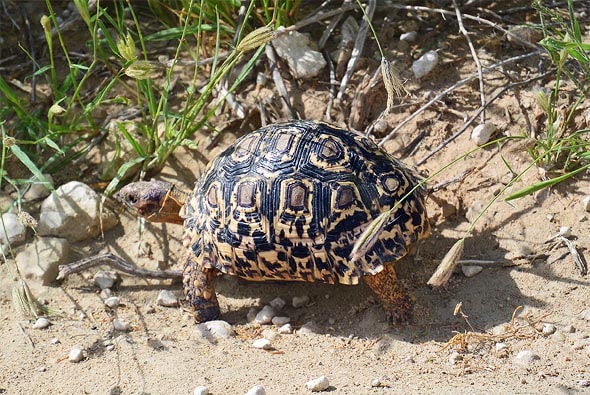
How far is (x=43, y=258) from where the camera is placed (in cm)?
381

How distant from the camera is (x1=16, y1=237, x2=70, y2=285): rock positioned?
3763 mm

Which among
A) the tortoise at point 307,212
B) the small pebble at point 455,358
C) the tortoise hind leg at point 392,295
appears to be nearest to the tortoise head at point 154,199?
the tortoise at point 307,212

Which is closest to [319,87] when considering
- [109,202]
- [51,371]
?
[109,202]

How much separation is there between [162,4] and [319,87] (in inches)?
41.3

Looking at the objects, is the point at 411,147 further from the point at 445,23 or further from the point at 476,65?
the point at 445,23

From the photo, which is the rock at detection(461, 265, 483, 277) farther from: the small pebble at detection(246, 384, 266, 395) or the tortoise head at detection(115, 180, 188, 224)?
the tortoise head at detection(115, 180, 188, 224)

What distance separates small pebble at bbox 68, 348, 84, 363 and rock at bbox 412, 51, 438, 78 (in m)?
2.26

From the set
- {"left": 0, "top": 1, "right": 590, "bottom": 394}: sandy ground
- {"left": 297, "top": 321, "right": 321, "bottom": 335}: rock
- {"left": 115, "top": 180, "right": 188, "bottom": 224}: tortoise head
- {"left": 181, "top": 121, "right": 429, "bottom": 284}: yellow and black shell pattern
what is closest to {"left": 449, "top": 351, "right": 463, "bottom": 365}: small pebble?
{"left": 0, "top": 1, "right": 590, "bottom": 394}: sandy ground

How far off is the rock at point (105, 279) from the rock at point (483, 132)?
1.93m

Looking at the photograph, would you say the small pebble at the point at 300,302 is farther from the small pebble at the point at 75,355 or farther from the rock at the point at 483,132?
the rock at the point at 483,132

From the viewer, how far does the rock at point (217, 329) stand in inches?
130

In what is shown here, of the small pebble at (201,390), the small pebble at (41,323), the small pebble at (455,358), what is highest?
the small pebble at (455,358)

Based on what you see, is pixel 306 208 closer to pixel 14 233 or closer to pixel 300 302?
pixel 300 302

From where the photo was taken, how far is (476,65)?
4.07m
